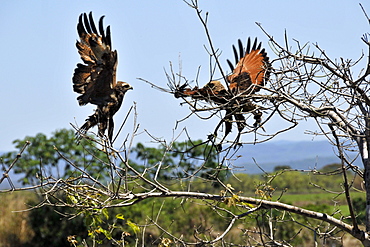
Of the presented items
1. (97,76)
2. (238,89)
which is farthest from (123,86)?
(238,89)

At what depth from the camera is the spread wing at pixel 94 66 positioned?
196 inches

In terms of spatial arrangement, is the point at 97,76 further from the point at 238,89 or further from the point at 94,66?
the point at 238,89

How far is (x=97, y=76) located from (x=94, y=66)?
0.32ft

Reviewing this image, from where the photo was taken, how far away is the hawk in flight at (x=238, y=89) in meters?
3.11

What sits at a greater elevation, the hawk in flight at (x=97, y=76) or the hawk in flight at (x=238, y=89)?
the hawk in flight at (x=97, y=76)

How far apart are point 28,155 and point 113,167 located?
12294 mm

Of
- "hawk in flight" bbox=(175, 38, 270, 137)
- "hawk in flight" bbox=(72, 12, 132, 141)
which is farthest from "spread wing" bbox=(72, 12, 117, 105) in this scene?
"hawk in flight" bbox=(175, 38, 270, 137)

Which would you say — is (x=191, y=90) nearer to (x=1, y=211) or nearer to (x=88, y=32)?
(x=88, y=32)

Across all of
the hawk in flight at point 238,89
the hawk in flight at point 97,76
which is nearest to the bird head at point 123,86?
the hawk in flight at point 97,76

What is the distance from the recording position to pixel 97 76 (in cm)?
506

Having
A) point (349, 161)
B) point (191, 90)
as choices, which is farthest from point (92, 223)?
point (349, 161)

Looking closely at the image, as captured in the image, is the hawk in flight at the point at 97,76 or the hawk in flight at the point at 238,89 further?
the hawk in flight at the point at 97,76

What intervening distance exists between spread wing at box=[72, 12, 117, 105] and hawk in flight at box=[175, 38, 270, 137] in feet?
3.72

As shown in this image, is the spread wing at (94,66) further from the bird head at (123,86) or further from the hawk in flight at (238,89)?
the hawk in flight at (238,89)
